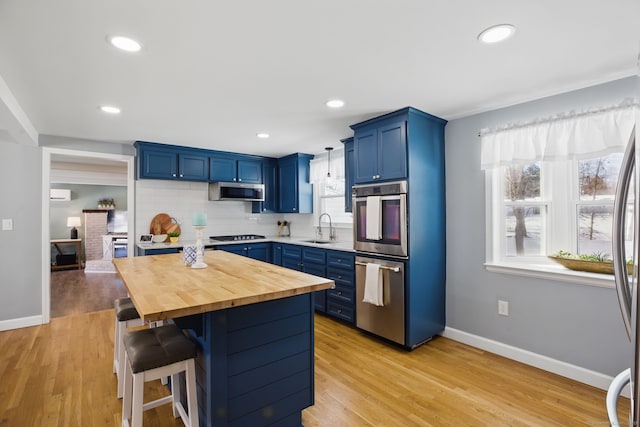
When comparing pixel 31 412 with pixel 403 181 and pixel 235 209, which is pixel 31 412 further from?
pixel 235 209

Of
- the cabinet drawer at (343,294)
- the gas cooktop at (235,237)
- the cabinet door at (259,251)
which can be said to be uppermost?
the gas cooktop at (235,237)

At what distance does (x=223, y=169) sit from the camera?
487cm

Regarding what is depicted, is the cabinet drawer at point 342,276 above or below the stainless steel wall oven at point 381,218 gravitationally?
below

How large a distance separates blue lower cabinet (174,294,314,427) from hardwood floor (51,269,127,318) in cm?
371

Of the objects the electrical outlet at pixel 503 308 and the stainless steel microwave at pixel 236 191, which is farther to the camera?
the stainless steel microwave at pixel 236 191

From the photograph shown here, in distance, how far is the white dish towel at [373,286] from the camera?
3.10 metres

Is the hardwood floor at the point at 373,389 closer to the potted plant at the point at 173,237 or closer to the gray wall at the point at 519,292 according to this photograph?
the gray wall at the point at 519,292

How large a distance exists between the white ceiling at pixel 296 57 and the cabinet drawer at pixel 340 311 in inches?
83.2

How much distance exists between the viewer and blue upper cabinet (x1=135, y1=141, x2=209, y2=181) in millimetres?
4203

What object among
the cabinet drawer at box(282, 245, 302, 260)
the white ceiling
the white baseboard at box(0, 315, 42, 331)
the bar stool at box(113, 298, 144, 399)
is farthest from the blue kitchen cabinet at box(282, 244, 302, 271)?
the white baseboard at box(0, 315, 42, 331)

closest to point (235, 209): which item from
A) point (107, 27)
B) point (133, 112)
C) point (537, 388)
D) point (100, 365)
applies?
point (133, 112)

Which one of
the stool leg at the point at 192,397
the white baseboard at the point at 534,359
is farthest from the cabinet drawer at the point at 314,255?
the stool leg at the point at 192,397

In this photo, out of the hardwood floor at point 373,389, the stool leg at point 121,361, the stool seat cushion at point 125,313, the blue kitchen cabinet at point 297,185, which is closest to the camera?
the hardwood floor at point 373,389

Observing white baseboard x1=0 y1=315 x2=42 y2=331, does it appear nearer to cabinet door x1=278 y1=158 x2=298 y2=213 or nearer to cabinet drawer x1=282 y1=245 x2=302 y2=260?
cabinet drawer x1=282 y1=245 x2=302 y2=260
